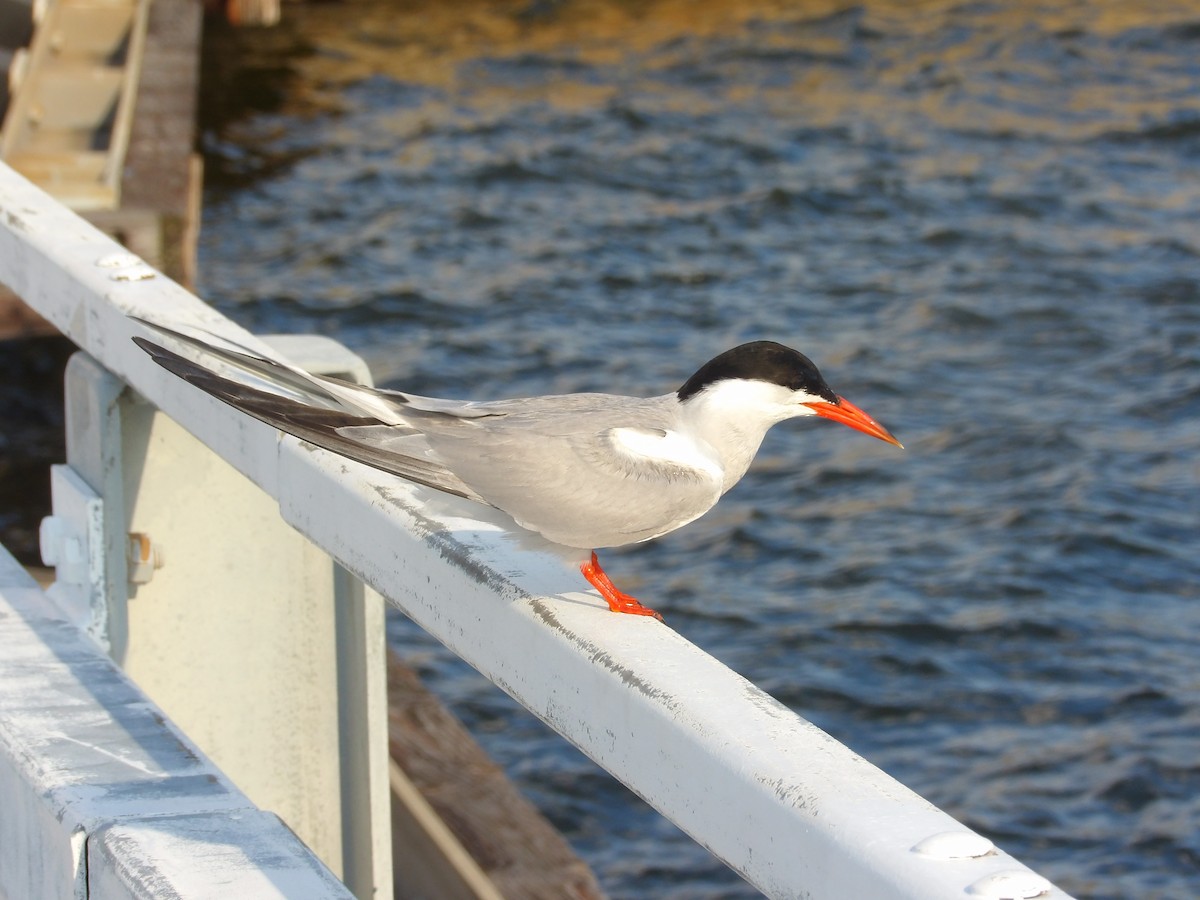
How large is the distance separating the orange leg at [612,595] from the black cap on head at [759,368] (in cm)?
49

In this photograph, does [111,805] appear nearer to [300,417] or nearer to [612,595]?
[300,417]

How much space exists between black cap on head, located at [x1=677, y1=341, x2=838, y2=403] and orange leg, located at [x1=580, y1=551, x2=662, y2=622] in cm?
49

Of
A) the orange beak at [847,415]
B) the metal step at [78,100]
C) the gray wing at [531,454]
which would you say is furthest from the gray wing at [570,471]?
the metal step at [78,100]

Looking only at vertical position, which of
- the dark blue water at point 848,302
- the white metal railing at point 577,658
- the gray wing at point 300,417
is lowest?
the dark blue water at point 848,302

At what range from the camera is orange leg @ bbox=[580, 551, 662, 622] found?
2360mm

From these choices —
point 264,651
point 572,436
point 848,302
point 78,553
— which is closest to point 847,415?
point 572,436

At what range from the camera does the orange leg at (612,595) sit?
236 centimetres

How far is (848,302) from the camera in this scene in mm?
11969

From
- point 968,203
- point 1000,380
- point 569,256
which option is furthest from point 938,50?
point 1000,380

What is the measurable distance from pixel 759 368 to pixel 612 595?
2.51ft

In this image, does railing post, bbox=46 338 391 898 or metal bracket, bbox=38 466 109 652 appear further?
railing post, bbox=46 338 391 898

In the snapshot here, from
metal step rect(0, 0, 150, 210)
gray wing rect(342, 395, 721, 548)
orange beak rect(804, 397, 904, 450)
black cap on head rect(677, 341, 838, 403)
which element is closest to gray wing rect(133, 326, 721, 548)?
gray wing rect(342, 395, 721, 548)

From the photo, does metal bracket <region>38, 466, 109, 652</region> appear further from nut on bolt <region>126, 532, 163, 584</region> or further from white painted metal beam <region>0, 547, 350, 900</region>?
white painted metal beam <region>0, 547, 350, 900</region>

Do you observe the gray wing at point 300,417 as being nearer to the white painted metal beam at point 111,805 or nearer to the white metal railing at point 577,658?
the white metal railing at point 577,658
